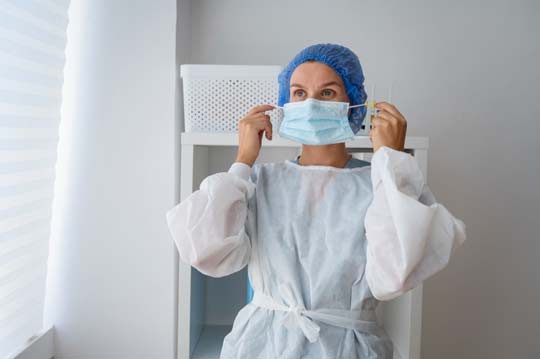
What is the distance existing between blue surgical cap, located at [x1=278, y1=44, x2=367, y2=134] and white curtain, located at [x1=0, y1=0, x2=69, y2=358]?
74 cm

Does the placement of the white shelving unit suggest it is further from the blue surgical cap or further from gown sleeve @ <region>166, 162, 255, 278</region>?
gown sleeve @ <region>166, 162, 255, 278</region>

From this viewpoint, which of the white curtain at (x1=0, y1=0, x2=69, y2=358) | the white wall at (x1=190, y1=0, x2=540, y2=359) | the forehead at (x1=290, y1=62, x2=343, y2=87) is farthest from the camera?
the white wall at (x1=190, y1=0, x2=540, y2=359)

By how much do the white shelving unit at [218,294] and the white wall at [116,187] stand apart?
0.12 metres

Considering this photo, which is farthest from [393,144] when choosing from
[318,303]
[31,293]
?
[31,293]

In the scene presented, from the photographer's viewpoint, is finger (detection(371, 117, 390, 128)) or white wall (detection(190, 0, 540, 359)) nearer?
finger (detection(371, 117, 390, 128))

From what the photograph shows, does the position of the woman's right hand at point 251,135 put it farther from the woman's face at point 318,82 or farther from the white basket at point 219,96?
the white basket at point 219,96

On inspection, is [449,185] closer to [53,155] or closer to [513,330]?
[513,330]

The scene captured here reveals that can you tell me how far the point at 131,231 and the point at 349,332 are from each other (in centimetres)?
91

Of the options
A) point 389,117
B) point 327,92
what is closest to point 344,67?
point 327,92

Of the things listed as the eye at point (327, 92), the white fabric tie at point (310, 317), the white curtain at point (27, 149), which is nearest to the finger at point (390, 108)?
the eye at point (327, 92)

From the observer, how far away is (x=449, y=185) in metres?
1.99

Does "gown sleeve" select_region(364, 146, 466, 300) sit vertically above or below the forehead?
below

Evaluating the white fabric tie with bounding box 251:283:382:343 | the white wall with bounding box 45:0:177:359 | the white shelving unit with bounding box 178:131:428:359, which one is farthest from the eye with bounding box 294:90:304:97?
the white wall with bounding box 45:0:177:359

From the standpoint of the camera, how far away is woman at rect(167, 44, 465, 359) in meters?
1.02
